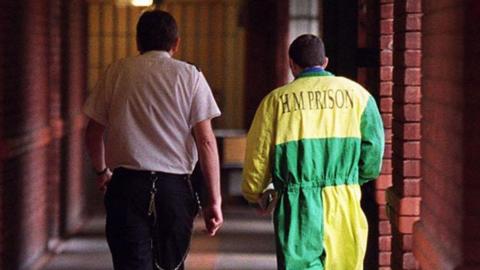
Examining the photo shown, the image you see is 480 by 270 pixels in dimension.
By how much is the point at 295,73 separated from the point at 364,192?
2594 millimetres

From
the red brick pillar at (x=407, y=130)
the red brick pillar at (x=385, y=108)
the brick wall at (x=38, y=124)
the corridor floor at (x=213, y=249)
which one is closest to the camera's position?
the red brick pillar at (x=407, y=130)

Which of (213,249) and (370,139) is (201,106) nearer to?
(370,139)

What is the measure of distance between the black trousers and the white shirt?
7 cm

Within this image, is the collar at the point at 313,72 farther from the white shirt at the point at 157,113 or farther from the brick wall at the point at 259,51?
the brick wall at the point at 259,51

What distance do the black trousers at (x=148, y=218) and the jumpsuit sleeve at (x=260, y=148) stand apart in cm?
45

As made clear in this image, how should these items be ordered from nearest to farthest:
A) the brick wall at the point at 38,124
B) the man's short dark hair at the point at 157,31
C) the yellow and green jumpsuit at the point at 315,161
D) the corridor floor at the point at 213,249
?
the yellow and green jumpsuit at the point at 315,161 → the man's short dark hair at the point at 157,31 → the brick wall at the point at 38,124 → the corridor floor at the point at 213,249

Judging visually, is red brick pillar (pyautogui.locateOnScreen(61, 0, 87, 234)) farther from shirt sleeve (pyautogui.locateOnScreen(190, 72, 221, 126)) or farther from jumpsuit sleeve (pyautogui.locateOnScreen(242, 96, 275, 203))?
jumpsuit sleeve (pyautogui.locateOnScreen(242, 96, 275, 203))

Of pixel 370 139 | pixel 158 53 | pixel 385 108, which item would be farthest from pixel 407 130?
pixel 385 108

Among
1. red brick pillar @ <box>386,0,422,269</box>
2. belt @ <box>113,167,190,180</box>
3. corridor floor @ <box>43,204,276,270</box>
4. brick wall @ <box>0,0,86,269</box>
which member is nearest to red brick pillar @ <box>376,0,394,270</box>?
red brick pillar @ <box>386,0,422,269</box>

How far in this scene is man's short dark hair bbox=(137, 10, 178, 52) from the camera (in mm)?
5930

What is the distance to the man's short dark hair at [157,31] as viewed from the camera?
593cm

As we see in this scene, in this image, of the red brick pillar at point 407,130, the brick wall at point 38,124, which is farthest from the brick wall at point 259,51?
the red brick pillar at point 407,130

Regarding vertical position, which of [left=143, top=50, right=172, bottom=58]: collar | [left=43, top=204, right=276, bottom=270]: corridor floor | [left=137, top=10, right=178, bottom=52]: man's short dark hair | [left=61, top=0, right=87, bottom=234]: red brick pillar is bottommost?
[left=43, top=204, right=276, bottom=270]: corridor floor

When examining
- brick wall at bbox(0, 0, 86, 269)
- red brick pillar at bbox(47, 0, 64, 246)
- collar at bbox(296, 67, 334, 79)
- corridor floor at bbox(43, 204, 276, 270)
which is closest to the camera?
collar at bbox(296, 67, 334, 79)
